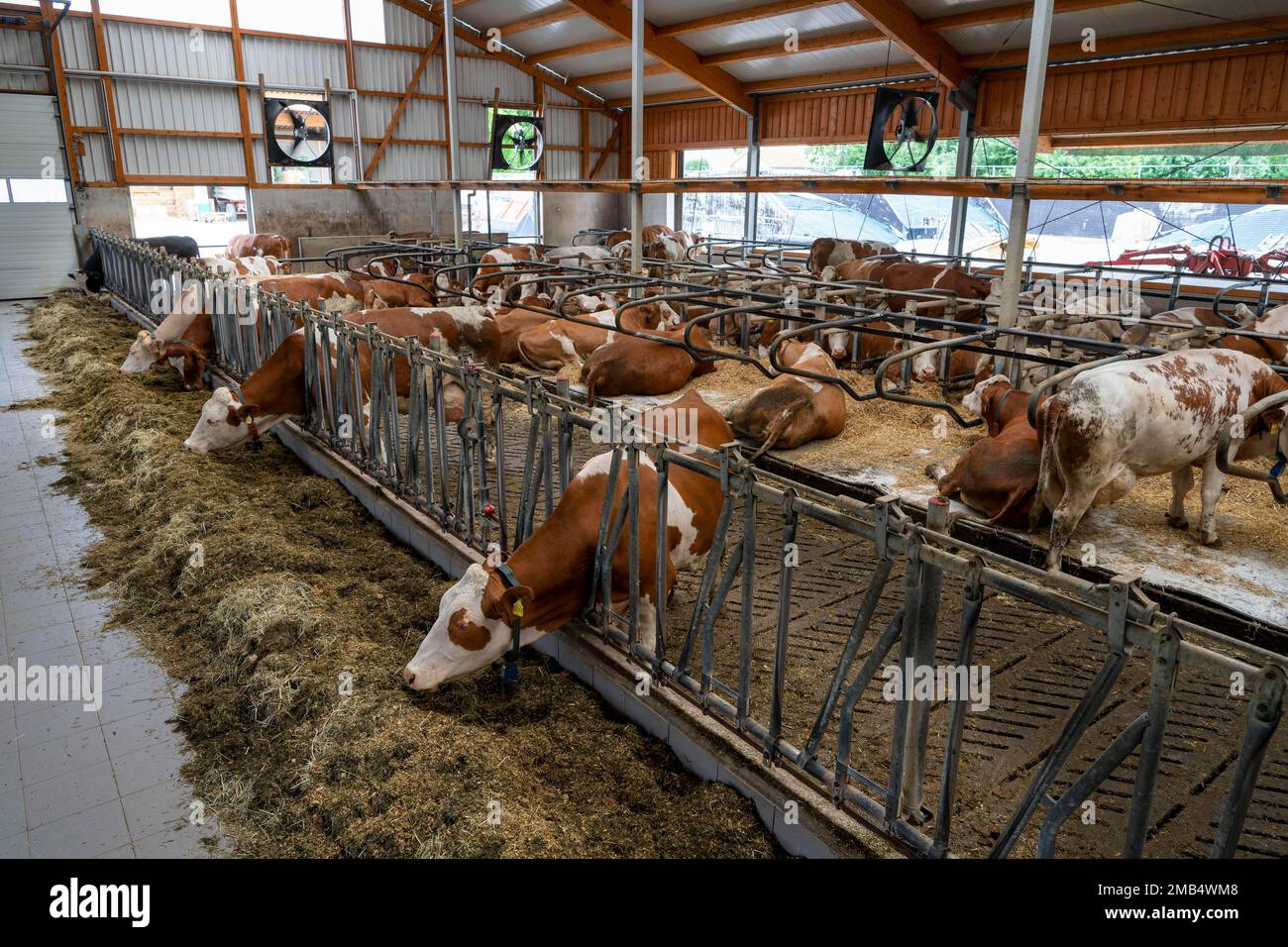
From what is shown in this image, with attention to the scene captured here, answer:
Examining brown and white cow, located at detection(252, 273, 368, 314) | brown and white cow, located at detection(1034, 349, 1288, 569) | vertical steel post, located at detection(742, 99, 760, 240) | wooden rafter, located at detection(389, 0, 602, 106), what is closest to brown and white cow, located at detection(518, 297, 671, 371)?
brown and white cow, located at detection(252, 273, 368, 314)

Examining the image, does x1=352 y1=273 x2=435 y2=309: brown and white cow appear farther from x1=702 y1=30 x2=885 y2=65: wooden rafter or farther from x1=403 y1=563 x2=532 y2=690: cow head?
x1=702 y1=30 x2=885 y2=65: wooden rafter

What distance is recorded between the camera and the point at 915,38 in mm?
16578

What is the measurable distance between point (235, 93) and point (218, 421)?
19686mm

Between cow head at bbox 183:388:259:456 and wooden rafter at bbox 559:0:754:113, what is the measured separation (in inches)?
628

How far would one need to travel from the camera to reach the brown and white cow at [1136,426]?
5344mm

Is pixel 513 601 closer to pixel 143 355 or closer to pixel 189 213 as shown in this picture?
pixel 143 355

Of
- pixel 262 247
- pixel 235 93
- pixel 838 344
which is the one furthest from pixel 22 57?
pixel 838 344

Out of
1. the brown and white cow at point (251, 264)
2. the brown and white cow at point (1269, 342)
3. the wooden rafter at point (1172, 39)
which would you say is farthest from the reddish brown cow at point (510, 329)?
the wooden rafter at point (1172, 39)

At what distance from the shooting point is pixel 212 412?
742cm
